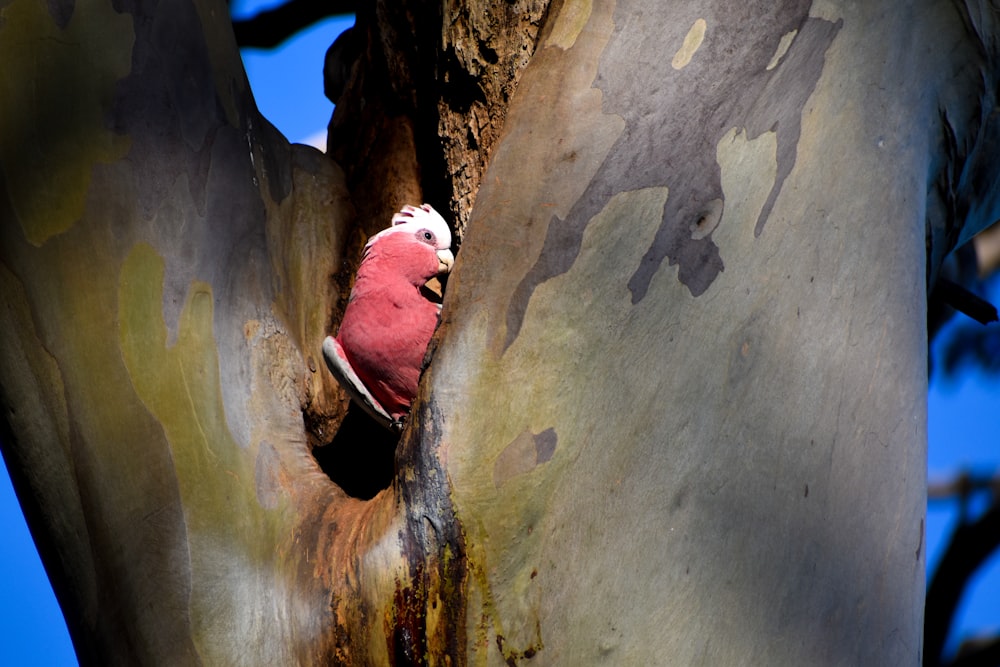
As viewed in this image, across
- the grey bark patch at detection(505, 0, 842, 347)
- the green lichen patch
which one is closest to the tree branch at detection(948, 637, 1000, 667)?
the grey bark patch at detection(505, 0, 842, 347)

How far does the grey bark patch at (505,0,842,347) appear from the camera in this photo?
978 mm

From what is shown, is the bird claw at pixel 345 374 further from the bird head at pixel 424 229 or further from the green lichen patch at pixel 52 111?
the green lichen patch at pixel 52 111

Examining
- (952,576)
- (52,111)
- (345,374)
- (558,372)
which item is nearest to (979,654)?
(952,576)

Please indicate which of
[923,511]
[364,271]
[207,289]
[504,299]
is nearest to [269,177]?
[364,271]

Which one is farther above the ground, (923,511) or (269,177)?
(269,177)

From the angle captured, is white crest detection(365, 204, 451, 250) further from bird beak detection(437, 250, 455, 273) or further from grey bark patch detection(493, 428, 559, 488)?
grey bark patch detection(493, 428, 559, 488)

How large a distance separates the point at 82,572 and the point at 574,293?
619mm

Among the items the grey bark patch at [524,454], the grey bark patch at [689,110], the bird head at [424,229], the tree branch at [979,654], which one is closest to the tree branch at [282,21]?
the bird head at [424,229]

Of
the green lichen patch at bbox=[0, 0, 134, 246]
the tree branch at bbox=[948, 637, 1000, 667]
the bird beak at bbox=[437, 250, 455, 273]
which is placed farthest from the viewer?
the tree branch at bbox=[948, 637, 1000, 667]

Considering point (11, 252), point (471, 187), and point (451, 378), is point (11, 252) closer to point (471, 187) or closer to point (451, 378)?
point (451, 378)

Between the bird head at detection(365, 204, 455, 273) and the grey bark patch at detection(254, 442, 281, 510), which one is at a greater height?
the bird head at detection(365, 204, 455, 273)

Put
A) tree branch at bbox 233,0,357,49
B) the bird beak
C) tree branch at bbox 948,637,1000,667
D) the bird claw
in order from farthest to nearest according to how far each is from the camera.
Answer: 1. tree branch at bbox 233,0,357,49
2. tree branch at bbox 948,637,1000,667
3. the bird beak
4. the bird claw

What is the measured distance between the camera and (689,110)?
997mm

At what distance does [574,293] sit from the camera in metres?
0.98
